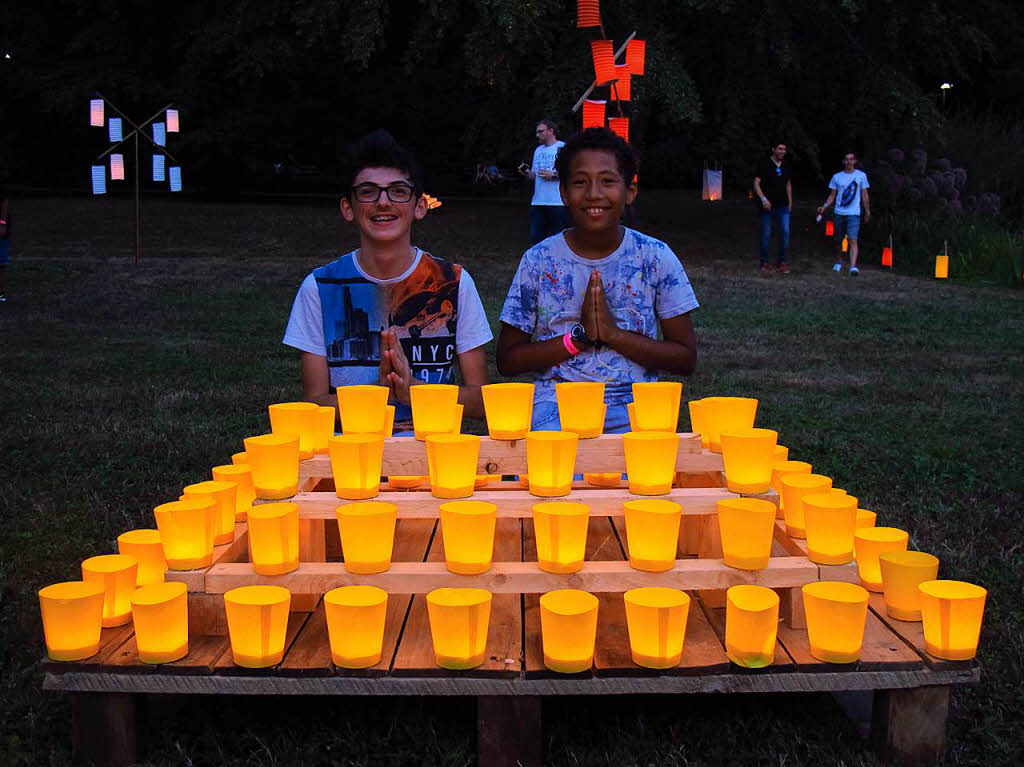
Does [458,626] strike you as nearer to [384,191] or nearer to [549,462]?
[549,462]

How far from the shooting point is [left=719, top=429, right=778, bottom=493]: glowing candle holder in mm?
2492

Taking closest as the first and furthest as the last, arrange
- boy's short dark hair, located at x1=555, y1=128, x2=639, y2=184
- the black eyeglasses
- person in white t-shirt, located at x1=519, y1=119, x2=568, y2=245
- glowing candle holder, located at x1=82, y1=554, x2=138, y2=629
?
1. glowing candle holder, located at x1=82, y1=554, x2=138, y2=629
2. the black eyeglasses
3. boy's short dark hair, located at x1=555, y1=128, x2=639, y2=184
4. person in white t-shirt, located at x1=519, y1=119, x2=568, y2=245

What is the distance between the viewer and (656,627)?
2.13 m

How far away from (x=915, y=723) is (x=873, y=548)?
1.52 feet

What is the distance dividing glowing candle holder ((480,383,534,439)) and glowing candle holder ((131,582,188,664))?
902 mm

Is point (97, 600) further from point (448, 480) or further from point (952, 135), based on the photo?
point (952, 135)

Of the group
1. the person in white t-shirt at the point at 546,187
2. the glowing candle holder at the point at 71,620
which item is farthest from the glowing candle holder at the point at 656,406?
the person in white t-shirt at the point at 546,187

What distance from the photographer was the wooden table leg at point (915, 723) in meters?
2.23

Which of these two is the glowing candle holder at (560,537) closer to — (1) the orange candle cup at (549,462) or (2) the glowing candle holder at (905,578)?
(1) the orange candle cup at (549,462)

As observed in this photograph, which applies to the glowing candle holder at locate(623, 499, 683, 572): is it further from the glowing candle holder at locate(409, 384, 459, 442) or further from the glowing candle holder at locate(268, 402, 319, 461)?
the glowing candle holder at locate(268, 402, 319, 461)

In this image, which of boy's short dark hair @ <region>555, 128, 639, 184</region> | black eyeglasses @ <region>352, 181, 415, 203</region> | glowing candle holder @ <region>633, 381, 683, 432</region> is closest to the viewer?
glowing candle holder @ <region>633, 381, 683, 432</region>

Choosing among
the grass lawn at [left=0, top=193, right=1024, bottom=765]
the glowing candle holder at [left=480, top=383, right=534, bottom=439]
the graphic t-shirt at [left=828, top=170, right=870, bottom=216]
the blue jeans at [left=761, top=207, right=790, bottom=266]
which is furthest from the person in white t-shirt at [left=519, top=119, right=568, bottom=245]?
the glowing candle holder at [left=480, top=383, right=534, bottom=439]

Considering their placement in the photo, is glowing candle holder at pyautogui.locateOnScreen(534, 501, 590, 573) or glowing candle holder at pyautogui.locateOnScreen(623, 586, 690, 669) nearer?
glowing candle holder at pyautogui.locateOnScreen(623, 586, 690, 669)

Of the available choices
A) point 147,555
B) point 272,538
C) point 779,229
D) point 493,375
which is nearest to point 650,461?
point 272,538
